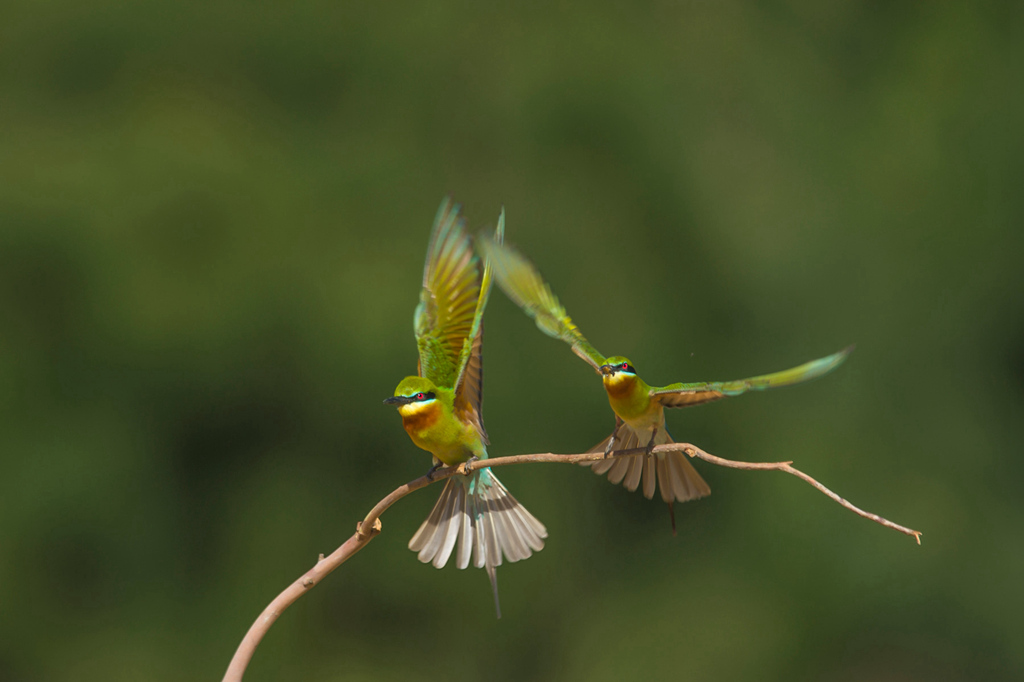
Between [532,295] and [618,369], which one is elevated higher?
[532,295]

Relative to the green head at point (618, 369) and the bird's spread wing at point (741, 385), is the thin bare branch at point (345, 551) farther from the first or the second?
the green head at point (618, 369)

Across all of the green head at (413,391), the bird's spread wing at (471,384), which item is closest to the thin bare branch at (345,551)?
the green head at (413,391)

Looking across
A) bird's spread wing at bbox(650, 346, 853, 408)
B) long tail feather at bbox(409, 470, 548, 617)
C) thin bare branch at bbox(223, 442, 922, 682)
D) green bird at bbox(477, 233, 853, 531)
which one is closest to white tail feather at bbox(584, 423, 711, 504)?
green bird at bbox(477, 233, 853, 531)

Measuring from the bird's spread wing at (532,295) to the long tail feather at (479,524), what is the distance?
35 centimetres

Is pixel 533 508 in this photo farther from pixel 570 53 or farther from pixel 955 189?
pixel 955 189

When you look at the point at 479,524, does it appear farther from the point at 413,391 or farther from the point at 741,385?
the point at 741,385

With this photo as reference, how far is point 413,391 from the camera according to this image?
137cm

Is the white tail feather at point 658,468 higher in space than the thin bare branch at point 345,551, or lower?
lower

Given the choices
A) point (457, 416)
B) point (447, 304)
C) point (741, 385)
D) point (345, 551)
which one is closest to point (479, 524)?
point (457, 416)

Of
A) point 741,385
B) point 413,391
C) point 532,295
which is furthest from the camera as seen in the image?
point 532,295

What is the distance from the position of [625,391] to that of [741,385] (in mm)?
362

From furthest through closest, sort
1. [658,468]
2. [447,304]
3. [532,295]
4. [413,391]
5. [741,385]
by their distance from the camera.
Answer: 1. [658,468]
2. [447,304]
3. [532,295]
4. [413,391]
5. [741,385]

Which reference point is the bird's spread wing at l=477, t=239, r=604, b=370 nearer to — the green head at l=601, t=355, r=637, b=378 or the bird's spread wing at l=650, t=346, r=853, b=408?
the green head at l=601, t=355, r=637, b=378

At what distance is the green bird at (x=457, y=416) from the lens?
1.46 m
